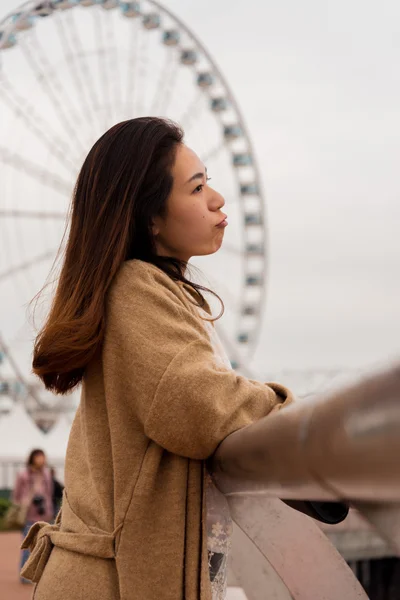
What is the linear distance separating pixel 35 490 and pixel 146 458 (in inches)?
275

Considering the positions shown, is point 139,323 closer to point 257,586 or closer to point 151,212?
point 151,212

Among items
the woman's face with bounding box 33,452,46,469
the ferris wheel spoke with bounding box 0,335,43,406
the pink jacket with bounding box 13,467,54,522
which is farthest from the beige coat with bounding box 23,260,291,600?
the ferris wheel spoke with bounding box 0,335,43,406

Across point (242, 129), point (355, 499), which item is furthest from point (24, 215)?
point (355, 499)

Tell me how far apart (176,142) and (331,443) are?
98cm

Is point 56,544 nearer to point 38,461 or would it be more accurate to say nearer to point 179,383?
point 179,383

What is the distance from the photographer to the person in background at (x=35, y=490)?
7.66 m

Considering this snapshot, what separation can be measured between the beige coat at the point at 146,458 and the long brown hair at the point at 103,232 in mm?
47

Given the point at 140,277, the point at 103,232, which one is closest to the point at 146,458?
the point at 140,277

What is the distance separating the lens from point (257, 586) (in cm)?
135

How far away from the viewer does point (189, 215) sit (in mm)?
1522

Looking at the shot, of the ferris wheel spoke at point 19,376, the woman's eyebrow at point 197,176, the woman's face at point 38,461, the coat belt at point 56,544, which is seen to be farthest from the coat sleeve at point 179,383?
the ferris wheel spoke at point 19,376

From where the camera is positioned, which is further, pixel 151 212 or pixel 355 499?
pixel 151 212

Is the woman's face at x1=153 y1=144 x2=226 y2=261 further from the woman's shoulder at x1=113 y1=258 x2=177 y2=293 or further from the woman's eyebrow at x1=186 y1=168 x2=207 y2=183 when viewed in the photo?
the woman's shoulder at x1=113 y1=258 x2=177 y2=293

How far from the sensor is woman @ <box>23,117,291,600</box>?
1155 millimetres
